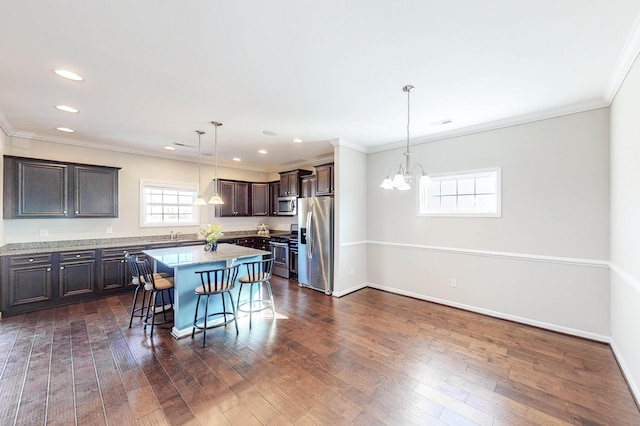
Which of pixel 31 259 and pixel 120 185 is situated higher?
pixel 120 185

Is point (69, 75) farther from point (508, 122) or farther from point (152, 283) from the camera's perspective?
point (508, 122)

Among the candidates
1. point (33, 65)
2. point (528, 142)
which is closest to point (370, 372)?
point (528, 142)

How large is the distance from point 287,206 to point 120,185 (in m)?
3.41

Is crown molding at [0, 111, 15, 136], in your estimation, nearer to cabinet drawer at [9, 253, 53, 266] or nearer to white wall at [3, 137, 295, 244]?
white wall at [3, 137, 295, 244]

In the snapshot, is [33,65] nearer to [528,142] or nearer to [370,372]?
[370,372]

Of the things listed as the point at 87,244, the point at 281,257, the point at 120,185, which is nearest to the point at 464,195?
the point at 281,257

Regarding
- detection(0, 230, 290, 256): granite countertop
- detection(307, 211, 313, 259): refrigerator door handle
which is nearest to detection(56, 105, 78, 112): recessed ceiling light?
detection(0, 230, 290, 256): granite countertop

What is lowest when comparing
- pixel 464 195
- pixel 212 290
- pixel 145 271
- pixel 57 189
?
pixel 212 290

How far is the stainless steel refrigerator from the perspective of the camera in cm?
490

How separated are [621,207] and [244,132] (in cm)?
454

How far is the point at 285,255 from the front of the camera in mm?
→ 6105

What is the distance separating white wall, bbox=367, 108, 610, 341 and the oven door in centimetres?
265

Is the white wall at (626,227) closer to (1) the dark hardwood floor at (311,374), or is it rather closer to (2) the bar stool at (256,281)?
(1) the dark hardwood floor at (311,374)

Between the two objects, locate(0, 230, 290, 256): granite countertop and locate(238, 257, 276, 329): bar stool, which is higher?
locate(0, 230, 290, 256): granite countertop
